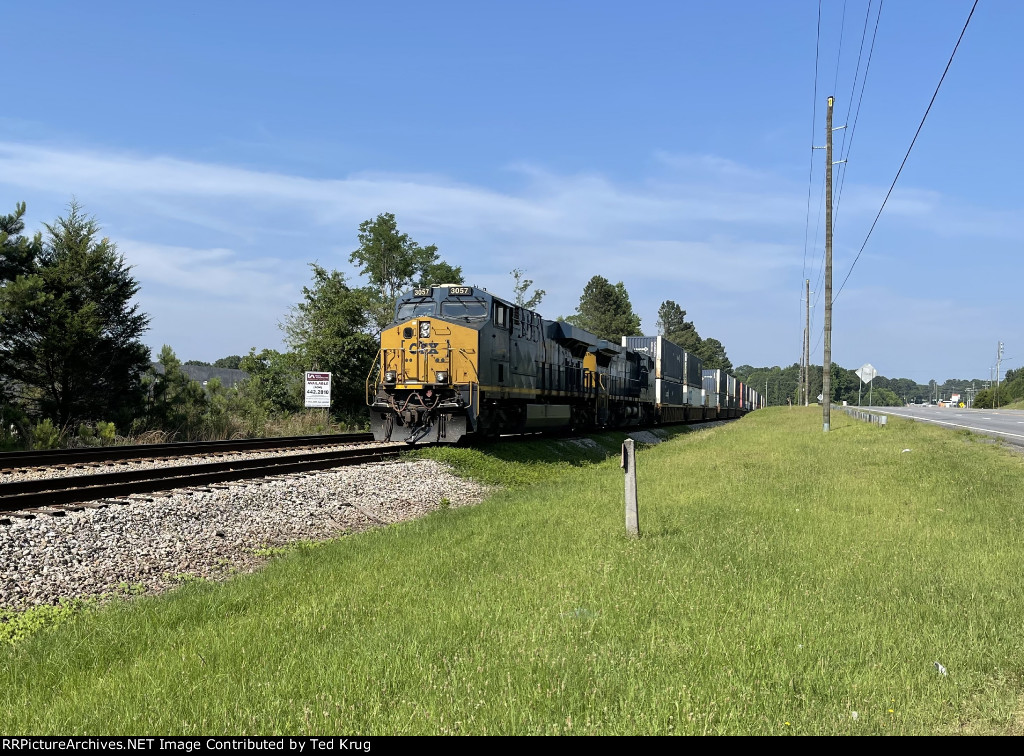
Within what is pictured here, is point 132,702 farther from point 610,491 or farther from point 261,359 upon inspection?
point 261,359

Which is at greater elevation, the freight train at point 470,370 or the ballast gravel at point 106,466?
the freight train at point 470,370

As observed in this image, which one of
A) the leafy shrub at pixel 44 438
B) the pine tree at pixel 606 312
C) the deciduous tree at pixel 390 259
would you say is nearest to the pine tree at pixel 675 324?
the pine tree at pixel 606 312

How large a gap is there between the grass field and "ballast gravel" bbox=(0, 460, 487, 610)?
2.60ft

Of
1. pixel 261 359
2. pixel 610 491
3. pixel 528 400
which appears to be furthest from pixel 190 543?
pixel 261 359

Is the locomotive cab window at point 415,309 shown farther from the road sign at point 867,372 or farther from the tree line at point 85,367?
the road sign at point 867,372

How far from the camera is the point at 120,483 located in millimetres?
10008

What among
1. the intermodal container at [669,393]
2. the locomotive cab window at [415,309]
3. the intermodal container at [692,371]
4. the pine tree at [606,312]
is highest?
the pine tree at [606,312]

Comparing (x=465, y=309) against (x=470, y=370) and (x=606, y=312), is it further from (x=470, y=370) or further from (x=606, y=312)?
(x=606, y=312)

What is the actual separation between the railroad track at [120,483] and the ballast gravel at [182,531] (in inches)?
15.4

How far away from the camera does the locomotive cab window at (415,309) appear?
717 inches

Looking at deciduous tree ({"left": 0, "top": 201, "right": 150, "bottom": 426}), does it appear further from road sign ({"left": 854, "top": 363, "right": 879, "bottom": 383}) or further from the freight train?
road sign ({"left": 854, "top": 363, "right": 879, "bottom": 383})

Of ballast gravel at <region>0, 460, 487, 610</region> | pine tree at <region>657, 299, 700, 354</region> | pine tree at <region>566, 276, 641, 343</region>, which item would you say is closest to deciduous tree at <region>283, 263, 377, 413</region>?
ballast gravel at <region>0, 460, 487, 610</region>

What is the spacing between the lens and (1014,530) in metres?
7.91

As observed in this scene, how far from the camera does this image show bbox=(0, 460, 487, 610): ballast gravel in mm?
6633
